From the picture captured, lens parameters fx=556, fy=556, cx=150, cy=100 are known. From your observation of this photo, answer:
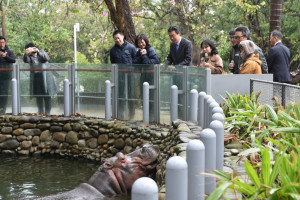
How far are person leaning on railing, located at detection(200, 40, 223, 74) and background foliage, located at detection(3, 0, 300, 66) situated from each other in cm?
643

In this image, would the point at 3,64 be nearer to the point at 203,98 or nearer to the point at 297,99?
the point at 203,98

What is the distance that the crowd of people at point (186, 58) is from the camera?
9734 mm

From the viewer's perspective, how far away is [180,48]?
1059cm

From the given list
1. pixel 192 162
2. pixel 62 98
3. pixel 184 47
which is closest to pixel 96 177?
pixel 184 47

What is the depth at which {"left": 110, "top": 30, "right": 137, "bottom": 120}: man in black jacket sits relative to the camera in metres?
11.8

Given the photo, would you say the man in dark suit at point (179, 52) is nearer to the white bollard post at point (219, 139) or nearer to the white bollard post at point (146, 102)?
the white bollard post at point (146, 102)

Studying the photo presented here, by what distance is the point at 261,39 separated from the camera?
22.5m

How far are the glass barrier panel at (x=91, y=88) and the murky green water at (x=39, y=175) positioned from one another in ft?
4.05

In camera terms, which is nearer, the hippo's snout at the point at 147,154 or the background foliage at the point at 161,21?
the hippo's snout at the point at 147,154

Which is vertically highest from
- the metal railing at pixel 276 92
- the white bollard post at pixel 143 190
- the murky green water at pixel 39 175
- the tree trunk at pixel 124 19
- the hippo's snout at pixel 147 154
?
the tree trunk at pixel 124 19

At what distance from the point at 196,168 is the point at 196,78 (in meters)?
5.52

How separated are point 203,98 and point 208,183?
345 centimetres

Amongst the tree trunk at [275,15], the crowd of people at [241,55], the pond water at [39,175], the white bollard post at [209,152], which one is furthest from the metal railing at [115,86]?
the tree trunk at [275,15]

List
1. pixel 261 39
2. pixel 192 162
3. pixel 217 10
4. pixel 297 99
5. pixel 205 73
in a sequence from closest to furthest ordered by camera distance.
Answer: pixel 192 162 → pixel 297 99 → pixel 205 73 → pixel 261 39 → pixel 217 10
